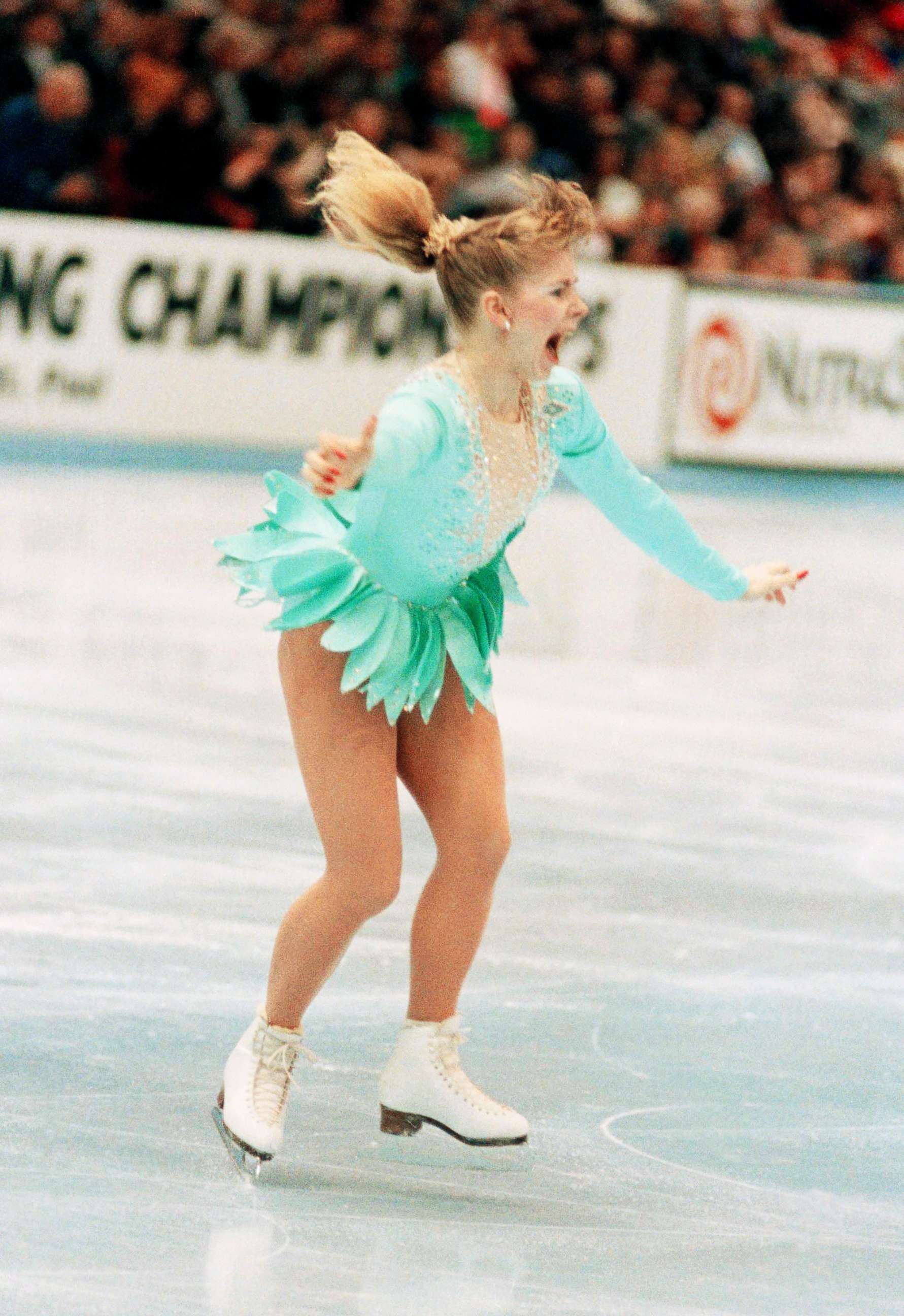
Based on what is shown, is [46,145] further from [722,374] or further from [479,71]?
[722,374]

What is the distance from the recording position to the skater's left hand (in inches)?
121

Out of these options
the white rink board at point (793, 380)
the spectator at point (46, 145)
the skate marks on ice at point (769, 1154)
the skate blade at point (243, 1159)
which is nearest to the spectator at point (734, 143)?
the white rink board at point (793, 380)

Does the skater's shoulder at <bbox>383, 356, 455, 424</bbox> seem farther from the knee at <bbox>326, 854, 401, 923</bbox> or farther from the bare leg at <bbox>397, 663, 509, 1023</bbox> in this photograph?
the knee at <bbox>326, 854, 401, 923</bbox>

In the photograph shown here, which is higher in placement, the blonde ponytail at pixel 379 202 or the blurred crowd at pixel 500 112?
the blurred crowd at pixel 500 112

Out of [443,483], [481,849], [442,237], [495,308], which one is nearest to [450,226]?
[442,237]

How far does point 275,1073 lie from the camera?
267 centimetres

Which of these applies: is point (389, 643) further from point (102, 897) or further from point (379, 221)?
point (102, 897)

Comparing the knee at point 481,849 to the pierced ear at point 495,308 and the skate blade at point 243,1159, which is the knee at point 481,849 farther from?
the pierced ear at point 495,308

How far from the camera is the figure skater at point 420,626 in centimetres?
256

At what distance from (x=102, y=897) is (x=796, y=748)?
2274 millimetres

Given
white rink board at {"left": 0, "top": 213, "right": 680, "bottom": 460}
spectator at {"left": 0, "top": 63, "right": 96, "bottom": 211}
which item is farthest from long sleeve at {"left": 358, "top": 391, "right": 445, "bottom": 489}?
spectator at {"left": 0, "top": 63, "right": 96, "bottom": 211}

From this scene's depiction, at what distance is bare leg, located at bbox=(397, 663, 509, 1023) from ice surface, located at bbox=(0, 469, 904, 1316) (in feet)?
0.95

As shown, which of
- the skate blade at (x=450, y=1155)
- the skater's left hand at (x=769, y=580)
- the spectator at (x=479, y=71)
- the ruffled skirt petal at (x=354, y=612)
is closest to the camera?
the ruffled skirt petal at (x=354, y=612)

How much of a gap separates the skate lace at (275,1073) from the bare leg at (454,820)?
0.65 ft
